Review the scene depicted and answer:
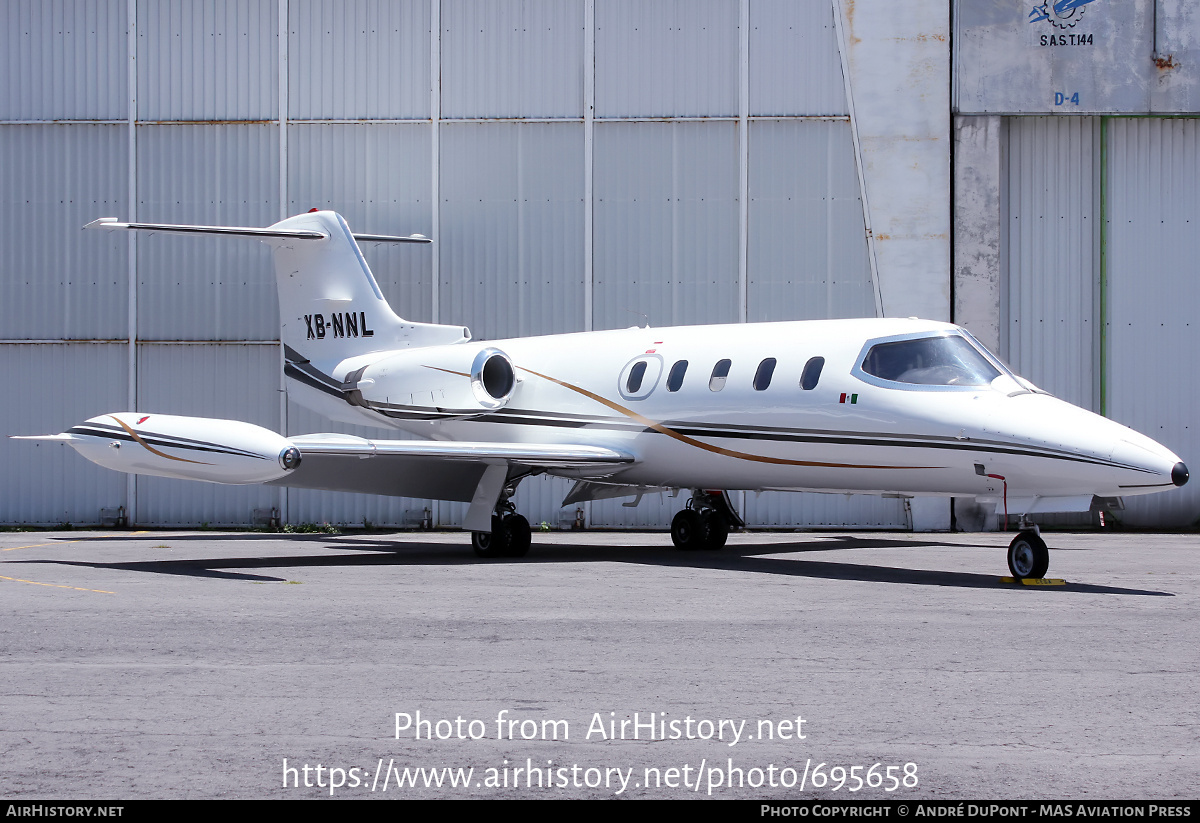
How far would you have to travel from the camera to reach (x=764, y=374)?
13.5 m

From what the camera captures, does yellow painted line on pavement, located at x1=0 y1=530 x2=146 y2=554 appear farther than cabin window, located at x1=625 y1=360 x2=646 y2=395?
Yes

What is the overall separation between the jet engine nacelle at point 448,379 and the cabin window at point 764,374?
412 centimetres

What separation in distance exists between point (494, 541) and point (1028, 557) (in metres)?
6.54

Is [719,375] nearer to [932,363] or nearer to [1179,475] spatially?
[932,363]

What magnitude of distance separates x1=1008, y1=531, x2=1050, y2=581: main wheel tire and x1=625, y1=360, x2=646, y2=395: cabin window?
5.27 meters

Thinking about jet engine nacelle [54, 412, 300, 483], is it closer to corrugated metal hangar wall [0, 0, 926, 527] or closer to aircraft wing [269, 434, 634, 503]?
aircraft wing [269, 434, 634, 503]

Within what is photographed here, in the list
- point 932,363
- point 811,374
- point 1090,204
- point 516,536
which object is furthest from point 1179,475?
point 1090,204

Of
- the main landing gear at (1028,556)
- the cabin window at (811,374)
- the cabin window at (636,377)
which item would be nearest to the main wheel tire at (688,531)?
the cabin window at (636,377)

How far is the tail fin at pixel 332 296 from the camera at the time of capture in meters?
18.6

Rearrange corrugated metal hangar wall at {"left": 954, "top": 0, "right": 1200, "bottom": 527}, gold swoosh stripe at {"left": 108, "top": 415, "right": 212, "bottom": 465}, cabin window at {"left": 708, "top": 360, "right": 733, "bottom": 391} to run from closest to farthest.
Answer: gold swoosh stripe at {"left": 108, "top": 415, "right": 212, "bottom": 465} < cabin window at {"left": 708, "top": 360, "right": 733, "bottom": 391} < corrugated metal hangar wall at {"left": 954, "top": 0, "right": 1200, "bottom": 527}

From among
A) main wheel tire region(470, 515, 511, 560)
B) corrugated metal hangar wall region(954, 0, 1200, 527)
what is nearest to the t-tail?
main wheel tire region(470, 515, 511, 560)

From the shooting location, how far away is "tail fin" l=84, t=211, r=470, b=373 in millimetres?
18609

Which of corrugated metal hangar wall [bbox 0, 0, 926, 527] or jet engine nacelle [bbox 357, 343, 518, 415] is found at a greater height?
corrugated metal hangar wall [bbox 0, 0, 926, 527]

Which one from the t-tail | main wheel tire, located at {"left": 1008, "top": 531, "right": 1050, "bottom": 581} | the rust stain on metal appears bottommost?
main wheel tire, located at {"left": 1008, "top": 531, "right": 1050, "bottom": 581}
